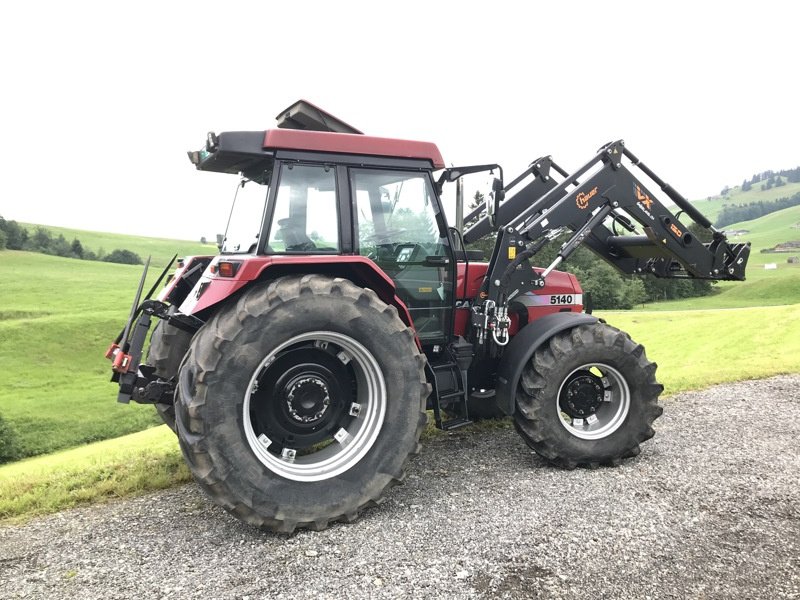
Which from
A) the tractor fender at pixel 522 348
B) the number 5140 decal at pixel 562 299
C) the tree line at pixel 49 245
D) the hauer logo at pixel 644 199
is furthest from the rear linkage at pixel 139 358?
the tree line at pixel 49 245

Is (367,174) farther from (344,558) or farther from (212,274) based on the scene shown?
(344,558)

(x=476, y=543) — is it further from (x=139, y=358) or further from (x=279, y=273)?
(x=139, y=358)

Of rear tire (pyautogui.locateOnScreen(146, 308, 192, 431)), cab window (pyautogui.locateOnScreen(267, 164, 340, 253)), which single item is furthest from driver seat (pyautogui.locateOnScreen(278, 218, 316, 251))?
rear tire (pyautogui.locateOnScreen(146, 308, 192, 431))

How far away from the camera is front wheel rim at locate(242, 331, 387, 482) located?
13.2 ft

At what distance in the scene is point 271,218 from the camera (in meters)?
4.21

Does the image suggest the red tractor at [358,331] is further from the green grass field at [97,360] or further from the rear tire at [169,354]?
the green grass field at [97,360]

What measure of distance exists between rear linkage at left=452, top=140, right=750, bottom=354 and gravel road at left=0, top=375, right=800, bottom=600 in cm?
158

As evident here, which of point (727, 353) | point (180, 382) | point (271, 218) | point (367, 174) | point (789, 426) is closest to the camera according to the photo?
point (180, 382)

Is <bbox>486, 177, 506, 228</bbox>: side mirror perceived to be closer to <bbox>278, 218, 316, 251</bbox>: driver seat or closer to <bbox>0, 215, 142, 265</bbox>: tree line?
<bbox>278, 218, 316, 251</bbox>: driver seat

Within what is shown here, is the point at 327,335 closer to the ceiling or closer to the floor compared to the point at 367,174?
closer to the floor

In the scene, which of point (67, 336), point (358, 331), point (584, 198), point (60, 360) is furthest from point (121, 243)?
point (358, 331)

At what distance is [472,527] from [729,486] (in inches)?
89.8

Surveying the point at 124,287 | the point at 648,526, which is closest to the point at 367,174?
the point at 648,526

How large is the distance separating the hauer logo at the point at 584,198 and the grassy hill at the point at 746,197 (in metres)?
176
